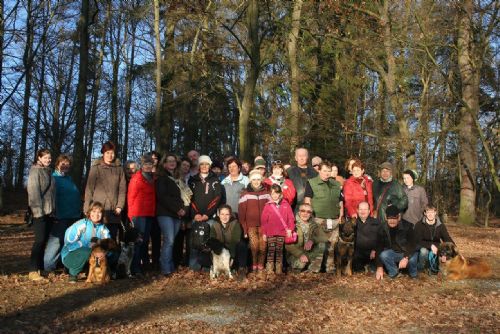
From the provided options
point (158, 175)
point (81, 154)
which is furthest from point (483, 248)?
point (81, 154)

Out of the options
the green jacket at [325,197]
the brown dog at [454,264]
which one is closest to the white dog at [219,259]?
the green jacket at [325,197]

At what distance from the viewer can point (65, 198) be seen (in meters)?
8.43

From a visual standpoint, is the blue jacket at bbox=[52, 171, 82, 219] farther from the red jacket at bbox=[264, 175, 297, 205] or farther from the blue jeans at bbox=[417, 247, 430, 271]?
the blue jeans at bbox=[417, 247, 430, 271]

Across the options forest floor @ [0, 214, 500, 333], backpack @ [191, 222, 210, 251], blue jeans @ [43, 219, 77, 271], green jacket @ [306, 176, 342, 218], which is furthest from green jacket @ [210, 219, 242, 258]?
blue jeans @ [43, 219, 77, 271]

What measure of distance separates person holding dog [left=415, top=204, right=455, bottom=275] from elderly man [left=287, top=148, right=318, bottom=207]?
6.45 feet

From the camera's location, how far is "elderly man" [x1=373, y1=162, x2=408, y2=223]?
9.09 meters

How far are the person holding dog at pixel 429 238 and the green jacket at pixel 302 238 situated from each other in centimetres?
152

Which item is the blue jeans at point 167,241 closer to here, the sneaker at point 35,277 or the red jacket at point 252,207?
the red jacket at point 252,207

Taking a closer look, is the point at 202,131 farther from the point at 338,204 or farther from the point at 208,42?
the point at 338,204

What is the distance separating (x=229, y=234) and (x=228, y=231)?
0.05m

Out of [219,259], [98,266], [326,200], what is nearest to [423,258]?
[326,200]

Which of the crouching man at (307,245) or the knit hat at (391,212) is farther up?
the knit hat at (391,212)

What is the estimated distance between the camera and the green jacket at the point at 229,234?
8.56 metres

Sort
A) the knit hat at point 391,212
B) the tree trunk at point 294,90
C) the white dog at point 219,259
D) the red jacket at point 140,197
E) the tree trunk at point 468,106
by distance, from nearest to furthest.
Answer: the white dog at point 219,259
the red jacket at point 140,197
the knit hat at point 391,212
the tree trunk at point 468,106
the tree trunk at point 294,90
